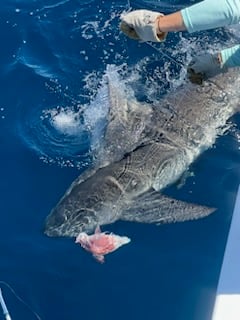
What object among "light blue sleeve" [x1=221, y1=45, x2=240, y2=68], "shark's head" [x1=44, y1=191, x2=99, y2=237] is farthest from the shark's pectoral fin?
"light blue sleeve" [x1=221, y1=45, x2=240, y2=68]

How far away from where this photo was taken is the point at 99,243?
4809mm

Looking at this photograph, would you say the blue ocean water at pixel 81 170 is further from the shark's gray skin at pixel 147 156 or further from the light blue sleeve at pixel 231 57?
the light blue sleeve at pixel 231 57

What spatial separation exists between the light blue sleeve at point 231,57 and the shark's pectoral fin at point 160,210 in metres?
→ 1.10

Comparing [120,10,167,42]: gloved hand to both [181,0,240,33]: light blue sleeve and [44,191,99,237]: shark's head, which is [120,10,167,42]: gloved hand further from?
[44,191,99,237]: shark's head

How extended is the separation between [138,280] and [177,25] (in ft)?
5.80

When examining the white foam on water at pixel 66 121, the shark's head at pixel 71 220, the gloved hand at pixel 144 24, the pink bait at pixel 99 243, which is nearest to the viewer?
the pink bait at pixel 99 243

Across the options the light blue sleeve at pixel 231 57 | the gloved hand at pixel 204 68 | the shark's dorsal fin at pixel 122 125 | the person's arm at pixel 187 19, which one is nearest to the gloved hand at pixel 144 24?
the person's arm at pixel 187 19

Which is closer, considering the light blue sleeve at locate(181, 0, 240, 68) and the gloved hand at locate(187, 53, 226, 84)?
the light blue sleeve at locate(181, 0, 240, 68)

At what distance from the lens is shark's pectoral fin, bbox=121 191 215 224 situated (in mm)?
5137

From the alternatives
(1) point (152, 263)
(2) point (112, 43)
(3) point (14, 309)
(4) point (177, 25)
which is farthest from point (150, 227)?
(2) point (112, 43)

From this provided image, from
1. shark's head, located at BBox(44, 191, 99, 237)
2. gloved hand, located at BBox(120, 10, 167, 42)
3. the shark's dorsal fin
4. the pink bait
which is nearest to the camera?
the pink bait

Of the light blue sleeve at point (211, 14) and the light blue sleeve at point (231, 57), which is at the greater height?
the light blue sleeve at point (231, 57)

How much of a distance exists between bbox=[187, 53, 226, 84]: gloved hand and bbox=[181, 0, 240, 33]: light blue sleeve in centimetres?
83

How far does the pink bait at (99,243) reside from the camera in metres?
4.81
